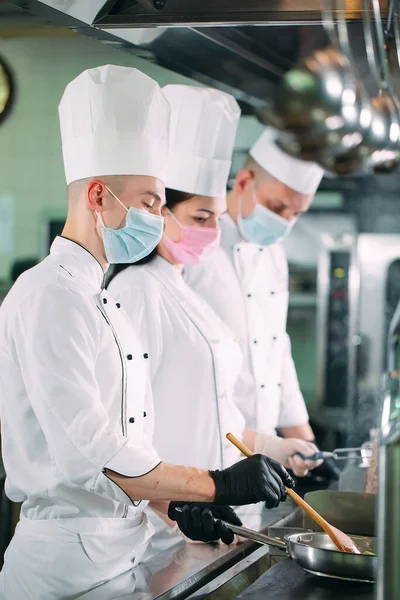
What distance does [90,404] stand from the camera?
163 centimetres

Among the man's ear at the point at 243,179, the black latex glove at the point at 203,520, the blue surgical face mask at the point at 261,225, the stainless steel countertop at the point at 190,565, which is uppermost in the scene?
the man's ear at the point at 243,179

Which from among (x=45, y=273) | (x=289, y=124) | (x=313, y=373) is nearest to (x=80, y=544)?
(x=45, y=273)

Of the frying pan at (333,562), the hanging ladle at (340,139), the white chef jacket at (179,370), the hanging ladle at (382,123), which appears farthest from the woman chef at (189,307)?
the hanging ladle at (340,139)

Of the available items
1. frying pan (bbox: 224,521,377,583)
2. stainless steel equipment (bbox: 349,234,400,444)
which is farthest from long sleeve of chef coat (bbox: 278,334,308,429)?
frying pan (bbox: 224,521,377,583)

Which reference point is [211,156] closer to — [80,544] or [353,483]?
[353,483]

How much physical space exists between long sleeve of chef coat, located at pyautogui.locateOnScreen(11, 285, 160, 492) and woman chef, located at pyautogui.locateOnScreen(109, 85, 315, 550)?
1.76 ft

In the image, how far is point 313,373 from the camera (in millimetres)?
3703

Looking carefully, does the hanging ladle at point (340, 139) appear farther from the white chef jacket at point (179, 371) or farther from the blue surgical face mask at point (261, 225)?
the blue surgical face mask at point (261, 225)

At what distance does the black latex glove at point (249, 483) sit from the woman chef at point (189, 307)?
0.47 m

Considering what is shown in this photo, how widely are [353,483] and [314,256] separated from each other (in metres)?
1.44

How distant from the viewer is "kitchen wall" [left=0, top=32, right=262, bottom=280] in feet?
10.6

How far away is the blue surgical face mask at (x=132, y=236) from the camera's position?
1877 millimetres

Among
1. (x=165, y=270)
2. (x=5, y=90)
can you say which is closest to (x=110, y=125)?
(x=165, y=270)

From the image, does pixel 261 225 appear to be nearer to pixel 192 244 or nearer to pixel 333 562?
pixel 192 244
